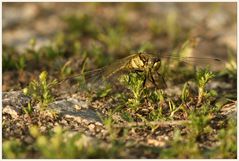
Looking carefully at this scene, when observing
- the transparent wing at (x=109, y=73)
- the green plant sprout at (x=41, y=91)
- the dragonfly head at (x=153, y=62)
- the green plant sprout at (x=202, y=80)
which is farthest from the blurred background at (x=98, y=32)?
the green plant sprout at (x=202, y=80)

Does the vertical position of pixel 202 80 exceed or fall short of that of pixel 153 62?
it falls short

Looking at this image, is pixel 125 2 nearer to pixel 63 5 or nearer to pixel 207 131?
pixel 63 5

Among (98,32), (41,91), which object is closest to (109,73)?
(41,91)

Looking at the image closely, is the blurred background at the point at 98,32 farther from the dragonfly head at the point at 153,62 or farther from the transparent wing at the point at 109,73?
the dragonfly head at the point at 153,62

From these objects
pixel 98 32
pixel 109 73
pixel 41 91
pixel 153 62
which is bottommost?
pixel 41 91

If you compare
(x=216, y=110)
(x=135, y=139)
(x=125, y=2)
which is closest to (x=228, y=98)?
(x=216, y=110)

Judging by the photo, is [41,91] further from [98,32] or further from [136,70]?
[98,32]
